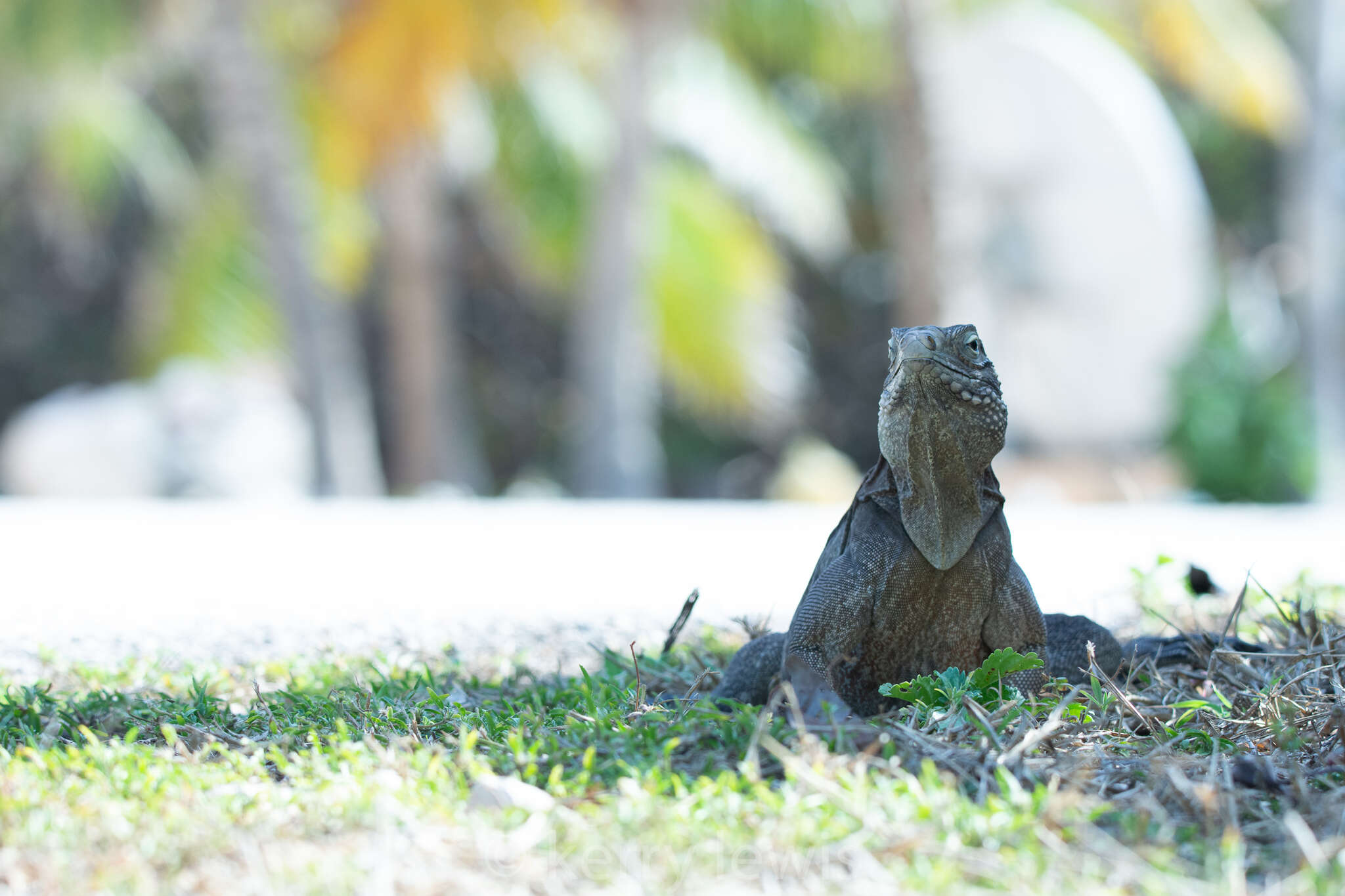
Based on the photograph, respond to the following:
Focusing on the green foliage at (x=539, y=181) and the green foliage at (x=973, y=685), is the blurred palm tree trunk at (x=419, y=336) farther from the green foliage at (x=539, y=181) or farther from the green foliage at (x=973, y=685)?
the green foliage at (x=973, y=685)

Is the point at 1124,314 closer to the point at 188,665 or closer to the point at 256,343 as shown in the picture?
the point at 256,343

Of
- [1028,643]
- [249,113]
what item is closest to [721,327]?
[249,113]

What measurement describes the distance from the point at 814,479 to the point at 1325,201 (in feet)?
21.3

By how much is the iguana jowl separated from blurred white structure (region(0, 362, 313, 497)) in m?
13.1

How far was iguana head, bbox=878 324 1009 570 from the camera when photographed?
9.71 feet

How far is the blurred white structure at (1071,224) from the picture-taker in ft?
62.1

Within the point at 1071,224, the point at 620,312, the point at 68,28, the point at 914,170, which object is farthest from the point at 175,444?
the point at 1071,224

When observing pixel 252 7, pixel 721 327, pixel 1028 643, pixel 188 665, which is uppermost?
pixel 252 7

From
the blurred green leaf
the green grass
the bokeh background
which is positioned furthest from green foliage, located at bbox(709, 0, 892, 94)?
the green grass

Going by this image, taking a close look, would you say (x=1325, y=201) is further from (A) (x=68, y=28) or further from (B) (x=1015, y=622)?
(B) (x=1015, y=622)

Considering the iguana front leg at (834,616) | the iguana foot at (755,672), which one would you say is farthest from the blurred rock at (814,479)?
the iguana front leg at (834,616)

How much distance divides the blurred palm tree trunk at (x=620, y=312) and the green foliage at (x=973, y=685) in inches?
431

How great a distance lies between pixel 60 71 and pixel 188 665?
14.3 meters

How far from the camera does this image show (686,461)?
23.8 m
